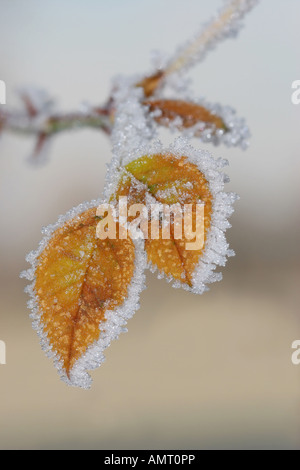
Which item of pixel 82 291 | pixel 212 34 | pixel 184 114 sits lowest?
pixel 82 291

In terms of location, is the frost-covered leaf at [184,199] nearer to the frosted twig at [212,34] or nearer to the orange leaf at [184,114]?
the orange leaf at [184,114]

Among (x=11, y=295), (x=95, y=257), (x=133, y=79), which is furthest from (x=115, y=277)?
(x=11, y=295)

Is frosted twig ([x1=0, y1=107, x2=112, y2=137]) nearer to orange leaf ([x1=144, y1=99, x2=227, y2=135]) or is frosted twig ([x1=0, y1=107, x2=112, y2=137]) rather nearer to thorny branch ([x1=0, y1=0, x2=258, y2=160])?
thorny branch ([x1=0, y1=0, x2=258, y2=160])

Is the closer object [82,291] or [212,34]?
[82,291]

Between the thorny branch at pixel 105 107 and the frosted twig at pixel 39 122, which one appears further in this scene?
the frosted twig at pixel 39 122

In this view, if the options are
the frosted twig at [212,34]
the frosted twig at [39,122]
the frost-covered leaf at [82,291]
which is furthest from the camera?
the frosted twig at [39,122]

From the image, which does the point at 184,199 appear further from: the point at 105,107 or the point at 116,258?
the point at 105,107

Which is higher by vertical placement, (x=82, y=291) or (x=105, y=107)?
(x=105, y=107)

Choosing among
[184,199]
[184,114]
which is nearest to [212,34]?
[184,114]

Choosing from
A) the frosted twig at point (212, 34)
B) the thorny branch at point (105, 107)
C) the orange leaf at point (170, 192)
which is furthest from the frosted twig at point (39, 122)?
the orange leaf at point (170, 192)
